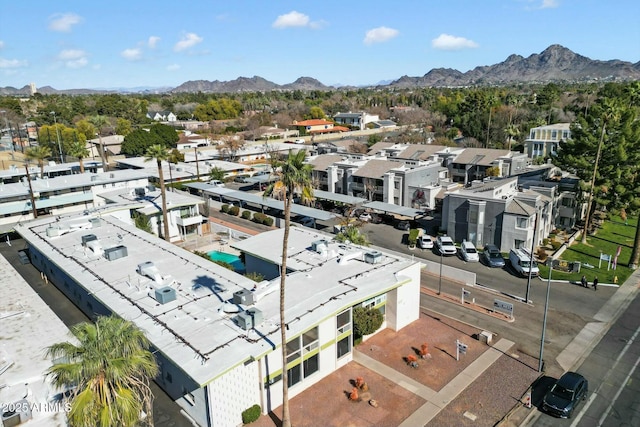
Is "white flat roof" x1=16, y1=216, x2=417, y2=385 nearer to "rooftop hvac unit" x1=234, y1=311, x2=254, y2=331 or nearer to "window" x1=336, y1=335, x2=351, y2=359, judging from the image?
"rooftop hvac unit" x1=234, y1=311, x2=254, y2=331

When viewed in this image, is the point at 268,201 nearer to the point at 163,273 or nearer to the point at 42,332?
the point at 163,273

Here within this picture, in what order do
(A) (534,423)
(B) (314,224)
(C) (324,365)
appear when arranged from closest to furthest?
(A) (534,423), (C) (324,365), (B) (314,224)

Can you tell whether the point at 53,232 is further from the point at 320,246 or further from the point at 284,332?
the point at 284,332

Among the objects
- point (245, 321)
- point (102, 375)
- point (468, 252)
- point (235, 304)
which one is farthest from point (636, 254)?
point (102, 375)

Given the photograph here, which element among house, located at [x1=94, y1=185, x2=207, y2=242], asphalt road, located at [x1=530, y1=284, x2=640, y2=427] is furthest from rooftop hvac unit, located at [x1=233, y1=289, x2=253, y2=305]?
house, located at [x1=94, y1=185, x2=207, y2=242]

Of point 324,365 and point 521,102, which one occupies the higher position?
point 521,102

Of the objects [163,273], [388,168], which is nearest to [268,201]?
[388,168]
